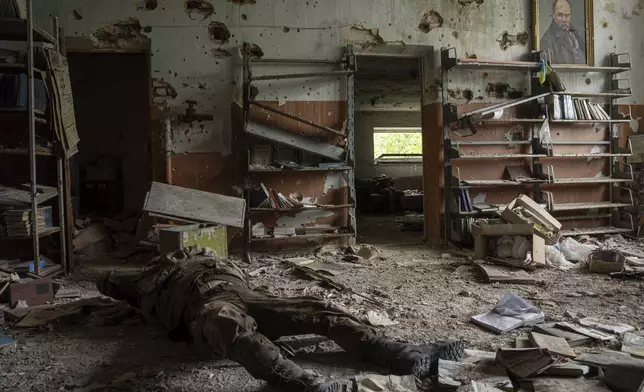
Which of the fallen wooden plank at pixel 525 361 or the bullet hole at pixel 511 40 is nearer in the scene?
the fallen wooden plank at pixel 525 361

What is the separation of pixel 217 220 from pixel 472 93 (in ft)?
13.2

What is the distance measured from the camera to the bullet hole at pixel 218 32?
21.8ft

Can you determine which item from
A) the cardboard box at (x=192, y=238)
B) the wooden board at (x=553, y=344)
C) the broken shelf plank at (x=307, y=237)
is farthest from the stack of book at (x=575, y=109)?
the wooden board at (x=553, y=344)

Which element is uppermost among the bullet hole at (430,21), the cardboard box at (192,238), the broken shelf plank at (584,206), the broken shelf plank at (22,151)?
the bullet hole at (430,21)

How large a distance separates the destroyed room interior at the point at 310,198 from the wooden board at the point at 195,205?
0.07 feet

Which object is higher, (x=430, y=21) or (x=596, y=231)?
(x=430, y=21)

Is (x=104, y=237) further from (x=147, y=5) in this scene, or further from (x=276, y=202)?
(x=147, y=5)

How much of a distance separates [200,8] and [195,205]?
8.44ft

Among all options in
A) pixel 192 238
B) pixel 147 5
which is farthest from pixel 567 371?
pixel 147 5

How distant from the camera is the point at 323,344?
3.21 meters

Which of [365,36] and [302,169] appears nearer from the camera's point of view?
[302,169]

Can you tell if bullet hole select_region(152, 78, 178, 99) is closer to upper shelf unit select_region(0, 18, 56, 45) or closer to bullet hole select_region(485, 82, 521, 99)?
upper shelf unit select_region(0, 18, 56, 45)

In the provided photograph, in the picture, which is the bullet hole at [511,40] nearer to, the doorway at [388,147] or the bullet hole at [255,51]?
the doorway at [388,147]

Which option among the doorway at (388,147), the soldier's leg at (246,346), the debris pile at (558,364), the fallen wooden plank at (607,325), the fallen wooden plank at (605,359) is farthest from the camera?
the doorway at (388,147)
